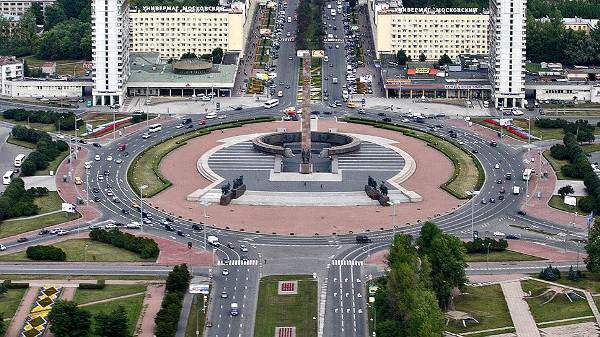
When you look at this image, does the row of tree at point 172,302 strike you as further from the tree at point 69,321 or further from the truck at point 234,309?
the tree at point 69,321

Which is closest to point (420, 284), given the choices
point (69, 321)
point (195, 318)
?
point (195, 318)

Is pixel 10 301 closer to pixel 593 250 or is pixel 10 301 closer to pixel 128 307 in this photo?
pixel 128 307

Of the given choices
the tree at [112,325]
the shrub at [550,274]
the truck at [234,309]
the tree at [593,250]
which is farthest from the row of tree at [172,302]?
the tree at [593,250]

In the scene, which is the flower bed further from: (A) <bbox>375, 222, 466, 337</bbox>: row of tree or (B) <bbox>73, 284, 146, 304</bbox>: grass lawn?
(A) <bbox>375, 222, 466, 337</bbox>: row of tree

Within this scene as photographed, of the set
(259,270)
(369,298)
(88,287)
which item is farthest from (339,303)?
(88,287)

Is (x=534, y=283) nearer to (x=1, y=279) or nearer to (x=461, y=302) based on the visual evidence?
(x=461, y=302)

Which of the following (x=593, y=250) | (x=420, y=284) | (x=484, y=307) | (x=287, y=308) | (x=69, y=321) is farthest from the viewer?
(x=593, y=250)
